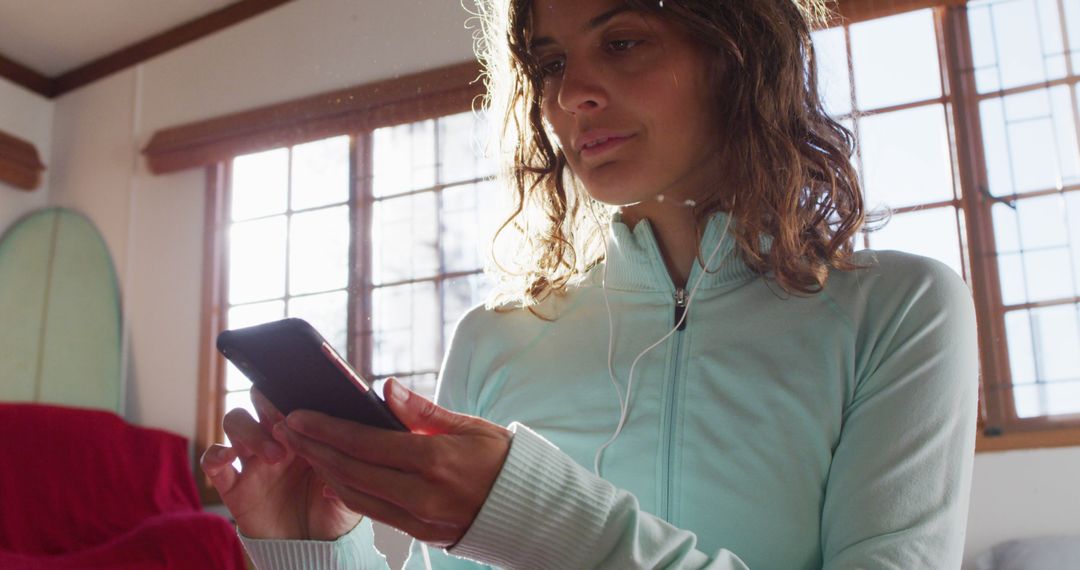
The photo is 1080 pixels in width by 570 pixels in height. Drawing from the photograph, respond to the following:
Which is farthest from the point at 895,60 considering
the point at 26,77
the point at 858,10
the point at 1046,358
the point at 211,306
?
the point at 26,77

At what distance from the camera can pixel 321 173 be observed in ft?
2.86

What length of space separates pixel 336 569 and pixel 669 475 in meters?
0.16

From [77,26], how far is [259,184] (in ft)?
0.77

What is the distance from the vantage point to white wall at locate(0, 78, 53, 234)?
3.09 ft

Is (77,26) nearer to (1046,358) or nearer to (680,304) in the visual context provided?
(680,304)

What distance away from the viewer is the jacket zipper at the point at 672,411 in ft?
1.46

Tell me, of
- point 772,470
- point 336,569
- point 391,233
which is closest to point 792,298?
point 772,470

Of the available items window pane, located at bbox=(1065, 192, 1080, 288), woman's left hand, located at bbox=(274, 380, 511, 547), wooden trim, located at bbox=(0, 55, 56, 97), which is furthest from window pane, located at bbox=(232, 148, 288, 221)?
window pane, located at bbox=(1065, 192, 1080, 288)

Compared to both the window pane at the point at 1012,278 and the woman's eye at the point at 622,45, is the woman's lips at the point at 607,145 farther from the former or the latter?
the window pane at the point at 1012,278

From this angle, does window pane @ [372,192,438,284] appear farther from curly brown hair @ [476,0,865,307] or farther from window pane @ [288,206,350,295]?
curly brown hair @ [476,0,865,307]

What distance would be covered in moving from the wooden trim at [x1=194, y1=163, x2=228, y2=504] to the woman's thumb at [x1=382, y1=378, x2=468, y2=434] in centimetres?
65

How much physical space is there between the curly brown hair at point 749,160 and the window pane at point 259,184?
1.23 feet

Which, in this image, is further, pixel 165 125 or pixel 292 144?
pixel 165 125

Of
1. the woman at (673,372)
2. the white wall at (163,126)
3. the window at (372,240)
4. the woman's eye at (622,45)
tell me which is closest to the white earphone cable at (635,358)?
the woman at (673,372)
